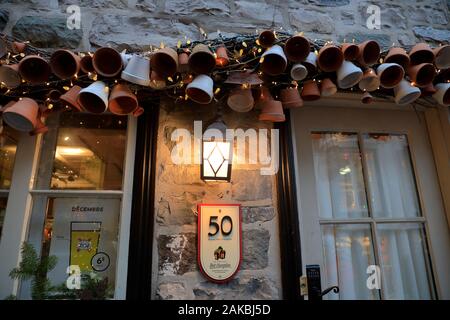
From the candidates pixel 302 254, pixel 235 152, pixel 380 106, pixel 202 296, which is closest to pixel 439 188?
pixel 380 106

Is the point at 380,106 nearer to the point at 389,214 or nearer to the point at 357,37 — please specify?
the point at 357,37

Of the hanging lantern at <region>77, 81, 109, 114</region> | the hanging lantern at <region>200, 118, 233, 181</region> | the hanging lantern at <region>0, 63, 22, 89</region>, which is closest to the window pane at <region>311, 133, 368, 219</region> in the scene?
the hanging lantern at <region>200, 118, 233, 181</region>

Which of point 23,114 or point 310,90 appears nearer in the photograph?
point 23,114

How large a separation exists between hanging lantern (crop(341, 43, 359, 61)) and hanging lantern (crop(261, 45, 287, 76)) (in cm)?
30

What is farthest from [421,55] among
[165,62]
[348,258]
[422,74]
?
[165,62]

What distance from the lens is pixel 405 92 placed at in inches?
64.2

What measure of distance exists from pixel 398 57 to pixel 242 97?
0.78 metres

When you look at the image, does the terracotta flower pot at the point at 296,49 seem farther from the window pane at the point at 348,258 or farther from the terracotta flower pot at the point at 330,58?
the window pane at the point at 348,258

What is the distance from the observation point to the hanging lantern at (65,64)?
59.7 inches

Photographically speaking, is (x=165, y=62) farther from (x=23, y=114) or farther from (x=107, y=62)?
(x=23, y=114)

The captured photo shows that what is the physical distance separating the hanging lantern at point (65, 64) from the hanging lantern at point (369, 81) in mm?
1339

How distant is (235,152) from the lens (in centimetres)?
Result: 177

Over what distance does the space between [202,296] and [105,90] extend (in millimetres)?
1027

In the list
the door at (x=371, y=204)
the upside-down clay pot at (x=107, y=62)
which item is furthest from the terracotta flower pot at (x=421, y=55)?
the upside-down clay pot at (x=107, y=62)
